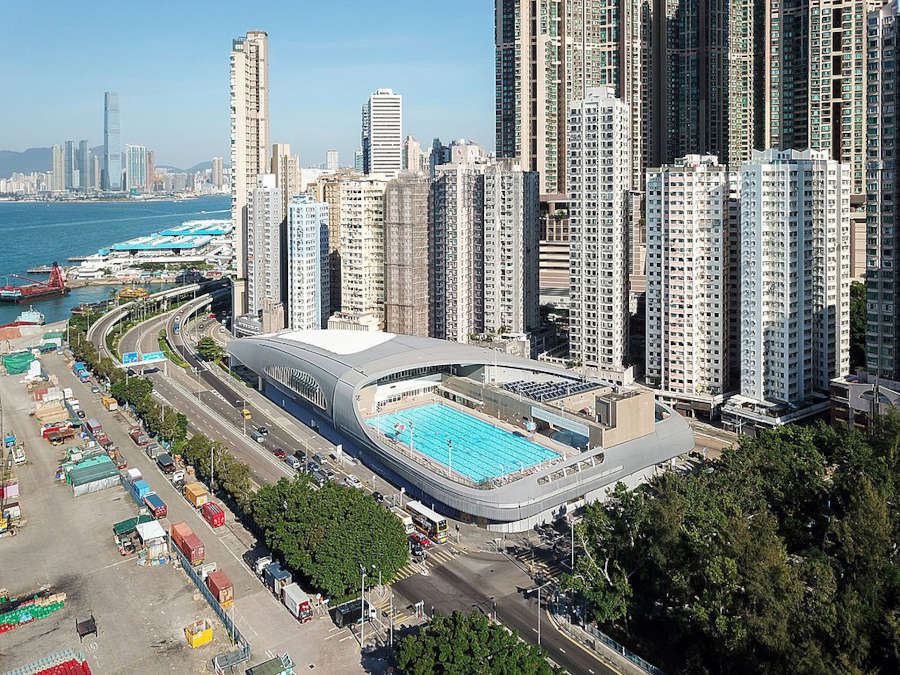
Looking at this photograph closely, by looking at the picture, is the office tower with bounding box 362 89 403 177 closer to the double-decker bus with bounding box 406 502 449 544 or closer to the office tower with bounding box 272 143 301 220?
the office tower with bounding box 272 143 301 220

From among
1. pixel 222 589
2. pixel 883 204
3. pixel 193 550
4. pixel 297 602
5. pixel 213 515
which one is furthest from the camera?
pixel 883 204

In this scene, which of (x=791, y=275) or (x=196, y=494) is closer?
(x=196, y=494)

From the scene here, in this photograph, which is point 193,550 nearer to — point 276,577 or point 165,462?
point 276,577

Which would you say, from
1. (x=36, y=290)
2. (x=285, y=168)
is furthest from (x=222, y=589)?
(x=36, y=290)

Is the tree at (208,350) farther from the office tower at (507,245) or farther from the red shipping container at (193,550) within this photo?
the red shipping container at (193,550)

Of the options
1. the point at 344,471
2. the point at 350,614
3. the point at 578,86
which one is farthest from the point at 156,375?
the point at 578,86

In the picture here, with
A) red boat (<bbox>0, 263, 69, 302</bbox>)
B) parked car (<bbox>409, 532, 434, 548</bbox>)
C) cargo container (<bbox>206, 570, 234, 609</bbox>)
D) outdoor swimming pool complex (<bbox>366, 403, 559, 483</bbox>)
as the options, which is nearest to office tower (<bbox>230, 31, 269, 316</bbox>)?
outdoor swimming pool complex (<bbox>366, 403, 559, 483</bbox>)

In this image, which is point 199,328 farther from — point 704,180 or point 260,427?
point 704,180
